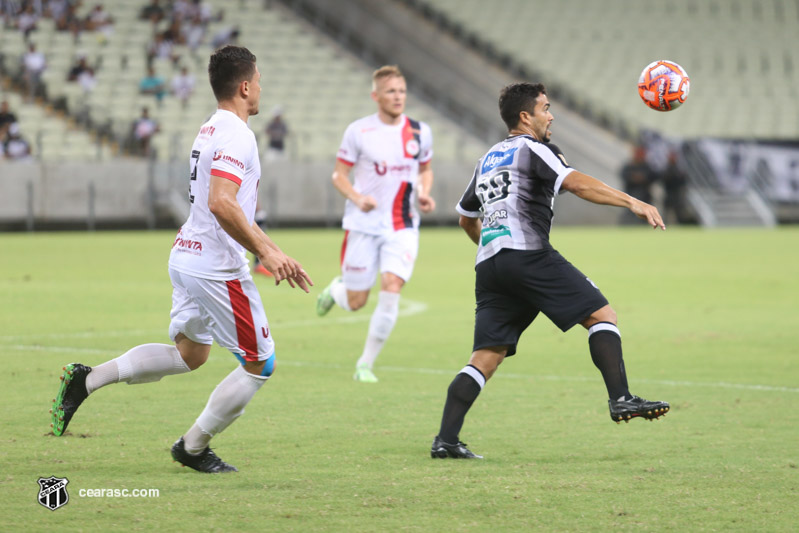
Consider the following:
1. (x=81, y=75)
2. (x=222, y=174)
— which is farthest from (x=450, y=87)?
(x=222, y=174)

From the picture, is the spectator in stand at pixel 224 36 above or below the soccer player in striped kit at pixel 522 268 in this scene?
above

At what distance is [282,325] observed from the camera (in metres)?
12.8

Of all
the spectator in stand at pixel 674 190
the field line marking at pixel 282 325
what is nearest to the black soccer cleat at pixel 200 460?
the field line marking at pixel 282 325

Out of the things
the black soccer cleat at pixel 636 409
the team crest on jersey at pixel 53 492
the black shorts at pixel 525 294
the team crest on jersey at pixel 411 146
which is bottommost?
the team crest on jersey at pixel 53 492

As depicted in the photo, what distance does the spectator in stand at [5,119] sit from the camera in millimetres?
27781

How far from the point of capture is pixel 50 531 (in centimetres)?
463

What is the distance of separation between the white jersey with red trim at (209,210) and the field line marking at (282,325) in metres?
5.69

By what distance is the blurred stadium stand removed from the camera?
30359 mm

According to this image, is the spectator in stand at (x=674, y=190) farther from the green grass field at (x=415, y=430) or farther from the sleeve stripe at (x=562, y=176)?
the sleeve stripe at (x=562, y=176)

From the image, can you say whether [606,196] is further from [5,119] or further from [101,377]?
[5,119]

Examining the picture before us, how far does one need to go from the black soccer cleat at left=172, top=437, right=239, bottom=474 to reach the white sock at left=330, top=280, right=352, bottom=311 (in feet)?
13.7

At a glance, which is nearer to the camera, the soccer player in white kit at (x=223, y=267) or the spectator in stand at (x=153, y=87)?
the soccer player in white kit at (x=223, y=267)

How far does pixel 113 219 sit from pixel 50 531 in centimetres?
2612

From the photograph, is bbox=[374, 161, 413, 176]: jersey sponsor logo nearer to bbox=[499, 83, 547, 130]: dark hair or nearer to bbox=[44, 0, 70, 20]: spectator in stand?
bbox=[499, 83, 547, 130]: dark hair
